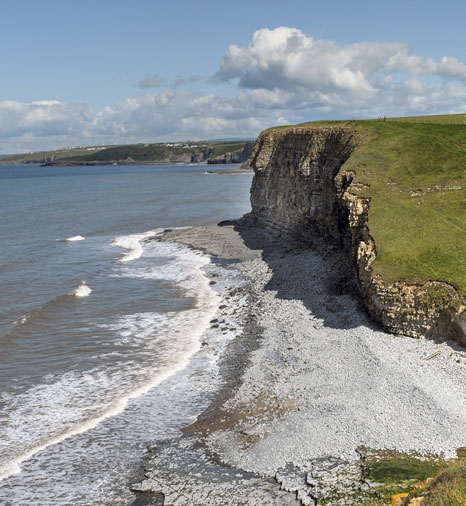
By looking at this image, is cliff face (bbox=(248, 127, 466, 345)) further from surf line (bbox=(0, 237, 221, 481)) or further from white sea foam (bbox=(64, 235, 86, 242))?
white sea foam (bbox=(64, 235, 86, 242))

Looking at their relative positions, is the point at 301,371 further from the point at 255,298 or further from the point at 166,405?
the point at 255,298

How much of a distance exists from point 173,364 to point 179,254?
1123 inches

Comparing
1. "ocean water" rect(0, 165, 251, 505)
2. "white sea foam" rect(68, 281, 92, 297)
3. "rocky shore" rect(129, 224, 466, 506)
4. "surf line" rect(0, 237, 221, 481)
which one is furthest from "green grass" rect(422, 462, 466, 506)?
"white sea foam" rect(68, 281, 92, 297)

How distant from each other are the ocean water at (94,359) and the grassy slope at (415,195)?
40.6ft

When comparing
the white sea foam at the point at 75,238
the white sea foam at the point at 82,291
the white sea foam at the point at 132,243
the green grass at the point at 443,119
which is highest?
the green grass at the point at 443,119

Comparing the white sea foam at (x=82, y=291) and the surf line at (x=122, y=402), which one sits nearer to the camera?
the surf line at (x=122, y=402)

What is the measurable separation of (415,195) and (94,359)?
2452 cm

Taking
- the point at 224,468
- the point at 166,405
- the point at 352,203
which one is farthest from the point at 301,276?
the point at 224,468

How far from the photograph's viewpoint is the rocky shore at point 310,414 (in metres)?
16.2

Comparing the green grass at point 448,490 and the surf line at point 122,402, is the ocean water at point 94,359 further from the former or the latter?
the green grass at point 448,490

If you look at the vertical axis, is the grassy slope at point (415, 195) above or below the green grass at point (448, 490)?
above

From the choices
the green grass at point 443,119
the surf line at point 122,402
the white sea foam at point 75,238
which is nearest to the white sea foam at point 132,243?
the white sea foam at point 75,238

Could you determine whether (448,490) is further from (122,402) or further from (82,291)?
(82,291)

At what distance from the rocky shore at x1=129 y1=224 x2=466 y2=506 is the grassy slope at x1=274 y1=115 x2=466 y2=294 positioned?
4.10 metres
